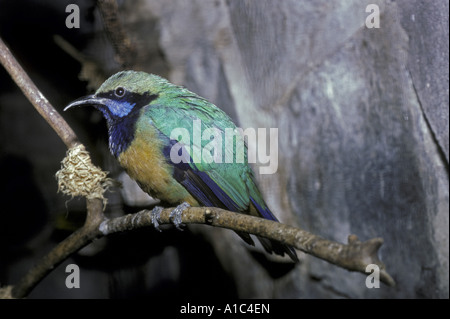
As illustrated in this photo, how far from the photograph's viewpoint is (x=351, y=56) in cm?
160

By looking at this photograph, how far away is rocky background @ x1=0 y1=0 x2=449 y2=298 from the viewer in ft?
5.01

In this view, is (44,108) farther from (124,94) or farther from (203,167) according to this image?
(203,167)

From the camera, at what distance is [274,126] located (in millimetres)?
1606

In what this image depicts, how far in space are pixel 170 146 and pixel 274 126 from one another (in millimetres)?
463

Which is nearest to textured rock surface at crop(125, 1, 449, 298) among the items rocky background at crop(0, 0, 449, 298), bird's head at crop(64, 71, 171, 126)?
rocky background at crop(0, 0, 449, 298)

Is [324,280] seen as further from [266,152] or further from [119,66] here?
[119,66]

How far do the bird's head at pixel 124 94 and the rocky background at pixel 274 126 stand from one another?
0.19m

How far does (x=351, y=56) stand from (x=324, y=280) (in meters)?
0.78

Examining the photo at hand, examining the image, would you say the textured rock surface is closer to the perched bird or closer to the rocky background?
the rocky background

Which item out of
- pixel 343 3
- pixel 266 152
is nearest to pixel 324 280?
pixel 266 152

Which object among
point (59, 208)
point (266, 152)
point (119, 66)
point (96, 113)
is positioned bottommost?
point (59, 208)

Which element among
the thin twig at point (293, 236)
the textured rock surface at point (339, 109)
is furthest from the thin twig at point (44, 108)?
the textured rock surface at point (339, 109)

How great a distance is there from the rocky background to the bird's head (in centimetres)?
19
